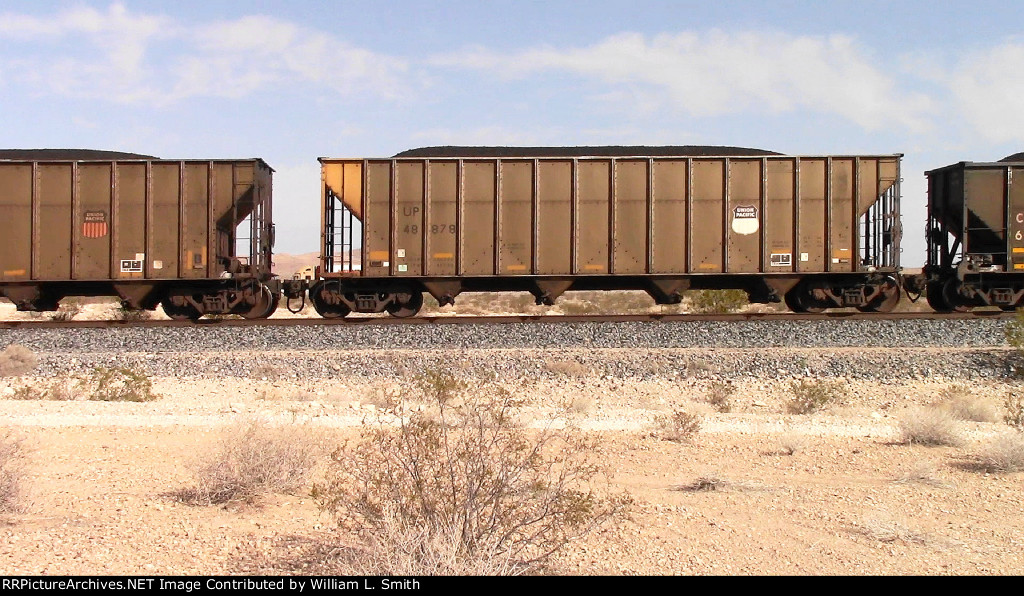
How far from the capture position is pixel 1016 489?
263 inches

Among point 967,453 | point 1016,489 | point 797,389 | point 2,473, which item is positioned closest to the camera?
point 2,473

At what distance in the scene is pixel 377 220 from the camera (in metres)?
17.2

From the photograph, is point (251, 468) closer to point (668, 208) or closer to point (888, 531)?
point (888, 531)

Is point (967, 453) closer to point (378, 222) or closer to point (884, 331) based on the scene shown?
point (884, 331)

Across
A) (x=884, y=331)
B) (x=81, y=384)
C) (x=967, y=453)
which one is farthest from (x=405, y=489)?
(x=884, y=331)

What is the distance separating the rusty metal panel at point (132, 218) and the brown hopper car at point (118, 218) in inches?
0.8

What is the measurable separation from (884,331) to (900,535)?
34.4 feet

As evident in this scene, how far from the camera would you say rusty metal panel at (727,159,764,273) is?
1717 centimetres

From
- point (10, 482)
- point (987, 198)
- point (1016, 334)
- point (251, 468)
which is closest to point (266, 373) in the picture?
point (251, 468)

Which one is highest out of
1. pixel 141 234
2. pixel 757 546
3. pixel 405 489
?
pixel 141 234

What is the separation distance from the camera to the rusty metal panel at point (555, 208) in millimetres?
17062

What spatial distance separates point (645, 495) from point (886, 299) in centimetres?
1322

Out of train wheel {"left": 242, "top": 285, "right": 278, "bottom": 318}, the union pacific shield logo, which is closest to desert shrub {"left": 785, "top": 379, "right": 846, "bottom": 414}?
train wheel {"left": 242, "top": 285, "right": 278, "bottom": 318}

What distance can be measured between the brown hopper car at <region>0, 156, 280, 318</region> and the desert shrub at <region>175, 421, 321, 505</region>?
35.6 ft
